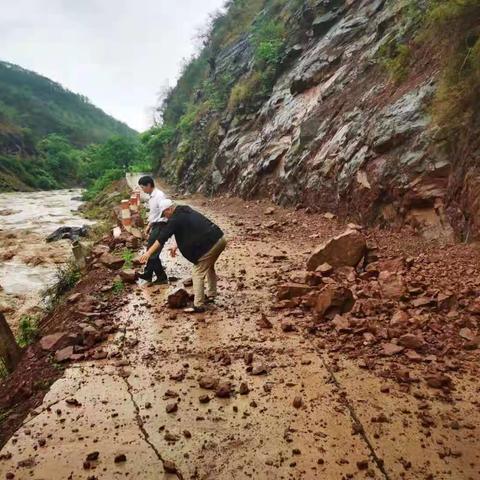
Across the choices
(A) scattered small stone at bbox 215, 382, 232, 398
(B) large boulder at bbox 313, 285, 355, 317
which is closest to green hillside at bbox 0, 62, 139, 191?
(B) large boulder at bbox 313, 285, 355, 317

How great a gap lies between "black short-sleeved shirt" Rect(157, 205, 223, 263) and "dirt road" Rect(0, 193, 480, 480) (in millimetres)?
956

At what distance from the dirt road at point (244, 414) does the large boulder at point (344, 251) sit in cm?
127

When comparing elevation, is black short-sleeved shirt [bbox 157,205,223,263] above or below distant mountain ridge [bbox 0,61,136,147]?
below

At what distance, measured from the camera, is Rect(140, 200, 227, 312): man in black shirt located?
5484mm

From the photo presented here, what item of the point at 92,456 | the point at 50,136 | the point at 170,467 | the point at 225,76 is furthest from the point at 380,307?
the point at 50,136

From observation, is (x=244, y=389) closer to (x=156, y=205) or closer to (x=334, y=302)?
(x=334, y=302)

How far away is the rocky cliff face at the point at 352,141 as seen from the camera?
715 centimetres

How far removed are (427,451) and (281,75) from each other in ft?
52.9

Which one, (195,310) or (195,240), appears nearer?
(195,240)

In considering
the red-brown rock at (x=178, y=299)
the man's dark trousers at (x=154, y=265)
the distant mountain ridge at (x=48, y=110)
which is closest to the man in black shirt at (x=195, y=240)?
the red-brown rock at (x=178, y=299)

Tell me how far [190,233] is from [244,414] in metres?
2.60

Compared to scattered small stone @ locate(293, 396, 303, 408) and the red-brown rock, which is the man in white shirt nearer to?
the red-brown rock

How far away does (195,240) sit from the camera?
5508mm

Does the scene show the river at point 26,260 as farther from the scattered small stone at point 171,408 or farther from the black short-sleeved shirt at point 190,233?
the scattered small stone at point 171,408
